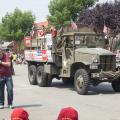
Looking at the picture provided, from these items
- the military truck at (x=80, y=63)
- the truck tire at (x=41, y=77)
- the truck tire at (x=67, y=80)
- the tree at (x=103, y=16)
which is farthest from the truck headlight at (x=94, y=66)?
the tree at (x=103, y=16)

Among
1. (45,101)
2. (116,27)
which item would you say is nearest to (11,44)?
(116,27)

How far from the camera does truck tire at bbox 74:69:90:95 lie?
1481 cm

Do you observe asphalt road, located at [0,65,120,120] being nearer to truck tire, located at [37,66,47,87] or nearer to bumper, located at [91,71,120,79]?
truck tire, located at [37,66,47,87]

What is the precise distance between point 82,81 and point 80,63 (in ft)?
2.98

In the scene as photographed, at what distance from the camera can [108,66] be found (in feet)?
51.4

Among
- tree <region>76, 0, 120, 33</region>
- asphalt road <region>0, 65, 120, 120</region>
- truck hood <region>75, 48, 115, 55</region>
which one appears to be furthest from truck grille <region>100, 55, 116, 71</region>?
tree <region>76, 0, 120, 33</region>

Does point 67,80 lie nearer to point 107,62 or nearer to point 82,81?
point 107,62

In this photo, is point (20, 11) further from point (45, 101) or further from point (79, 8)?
point (45, 101)

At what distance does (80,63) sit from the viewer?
15.7 m

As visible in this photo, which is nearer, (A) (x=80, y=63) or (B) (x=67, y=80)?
(A) (x=80, y=63)

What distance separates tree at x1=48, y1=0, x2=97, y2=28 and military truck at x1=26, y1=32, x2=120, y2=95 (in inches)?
1203

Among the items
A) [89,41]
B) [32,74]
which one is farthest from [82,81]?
[32,74]

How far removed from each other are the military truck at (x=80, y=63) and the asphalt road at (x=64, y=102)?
1.42 feet

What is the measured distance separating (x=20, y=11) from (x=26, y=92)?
172 feet
